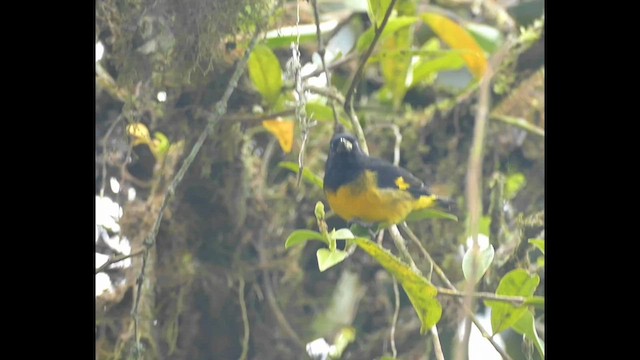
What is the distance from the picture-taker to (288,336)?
49.0 inches

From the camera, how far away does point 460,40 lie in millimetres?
1283

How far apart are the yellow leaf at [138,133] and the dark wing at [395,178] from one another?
0.32m

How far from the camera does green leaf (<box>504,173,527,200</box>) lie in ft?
4.09

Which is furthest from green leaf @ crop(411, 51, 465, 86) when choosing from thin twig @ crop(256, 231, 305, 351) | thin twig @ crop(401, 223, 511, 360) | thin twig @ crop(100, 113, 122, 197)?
thin twig @ crop(100, 113, 122, 197)

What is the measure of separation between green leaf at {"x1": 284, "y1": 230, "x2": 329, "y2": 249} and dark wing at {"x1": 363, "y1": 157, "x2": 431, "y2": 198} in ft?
0.37

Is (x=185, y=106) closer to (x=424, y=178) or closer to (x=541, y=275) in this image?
(x=424, y=178)

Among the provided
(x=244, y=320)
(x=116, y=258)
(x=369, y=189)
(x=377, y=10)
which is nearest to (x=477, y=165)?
(x=369, y=189)

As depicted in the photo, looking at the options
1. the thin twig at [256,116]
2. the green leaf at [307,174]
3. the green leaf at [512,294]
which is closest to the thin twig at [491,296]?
the green leaf at [512,294]

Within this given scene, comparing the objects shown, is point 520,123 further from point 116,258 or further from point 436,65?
point 116,258

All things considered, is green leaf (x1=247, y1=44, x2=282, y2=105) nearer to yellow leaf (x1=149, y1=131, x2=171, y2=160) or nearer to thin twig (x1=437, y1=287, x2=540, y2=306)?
yellow leaf (x1=149, y1=131, x2=171, y2=160)
